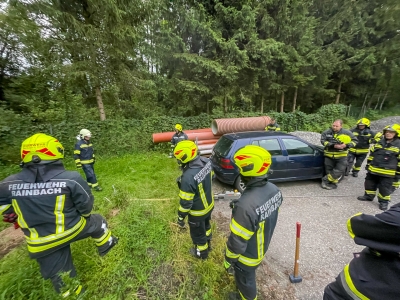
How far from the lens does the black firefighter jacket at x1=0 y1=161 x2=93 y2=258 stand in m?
1.83

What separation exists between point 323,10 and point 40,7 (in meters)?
18.4

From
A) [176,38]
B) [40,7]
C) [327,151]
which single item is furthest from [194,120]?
[40,7]

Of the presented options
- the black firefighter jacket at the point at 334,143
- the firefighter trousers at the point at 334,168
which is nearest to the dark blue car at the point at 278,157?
the firefighter trousers at the point at 334,168

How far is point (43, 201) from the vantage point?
185 centimetres

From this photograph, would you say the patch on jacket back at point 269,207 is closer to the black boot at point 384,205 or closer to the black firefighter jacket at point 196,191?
the black firefighter jacket at point 196,191

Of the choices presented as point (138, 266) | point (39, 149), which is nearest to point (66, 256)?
point (138, 266)

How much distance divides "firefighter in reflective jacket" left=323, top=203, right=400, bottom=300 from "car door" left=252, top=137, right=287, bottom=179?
12.1 feet

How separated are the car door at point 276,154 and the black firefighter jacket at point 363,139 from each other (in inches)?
94.4

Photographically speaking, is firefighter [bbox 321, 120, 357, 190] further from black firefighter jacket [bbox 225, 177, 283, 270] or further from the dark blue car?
black firefighter jacket [bbox 225, 177, 283, 270]

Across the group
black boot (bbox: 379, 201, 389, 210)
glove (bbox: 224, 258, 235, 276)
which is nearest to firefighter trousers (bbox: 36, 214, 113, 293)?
glove (bbox: 224, 258, 235, 276)

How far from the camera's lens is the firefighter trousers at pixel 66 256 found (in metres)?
2.00

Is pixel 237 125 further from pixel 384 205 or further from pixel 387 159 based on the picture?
pixel 384 205

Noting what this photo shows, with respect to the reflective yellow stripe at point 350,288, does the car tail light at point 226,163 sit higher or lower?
lower

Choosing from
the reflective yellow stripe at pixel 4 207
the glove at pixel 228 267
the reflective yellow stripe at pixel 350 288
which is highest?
the reflective yellow stripe at pixel 4 207
